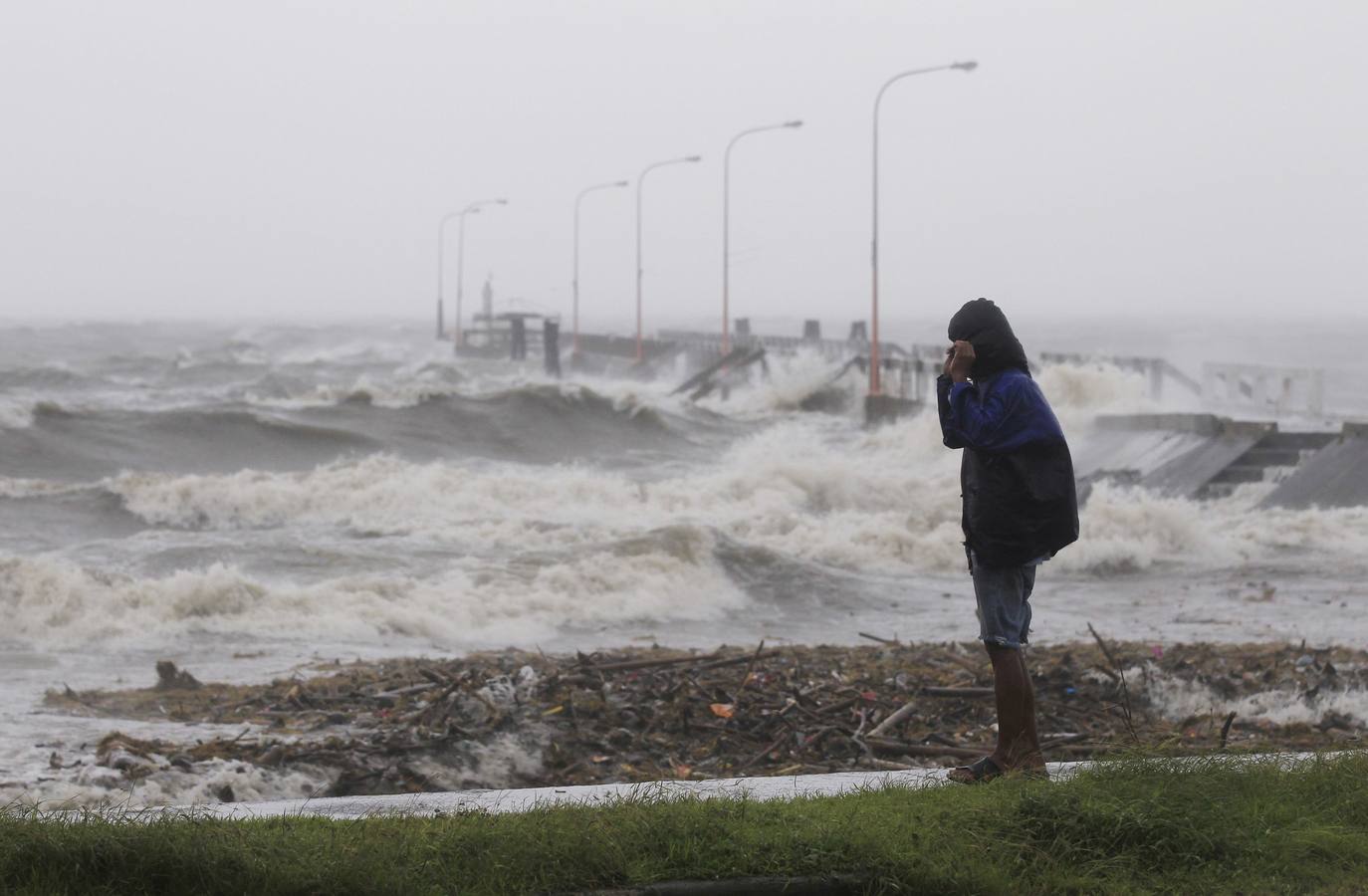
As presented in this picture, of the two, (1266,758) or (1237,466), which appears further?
(1237,466)

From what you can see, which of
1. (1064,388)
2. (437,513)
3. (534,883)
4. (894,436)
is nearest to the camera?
(534,883)

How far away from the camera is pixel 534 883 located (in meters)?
4.01

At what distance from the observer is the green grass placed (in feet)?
12.9

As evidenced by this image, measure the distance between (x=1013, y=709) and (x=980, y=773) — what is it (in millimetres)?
265

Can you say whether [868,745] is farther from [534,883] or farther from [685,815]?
[534,883]

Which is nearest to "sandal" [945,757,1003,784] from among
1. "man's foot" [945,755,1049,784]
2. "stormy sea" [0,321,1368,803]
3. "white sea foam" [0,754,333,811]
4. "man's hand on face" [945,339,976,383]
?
"man's foot" [945,755,1049,784]

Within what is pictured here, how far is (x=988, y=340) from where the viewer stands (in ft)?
17.6

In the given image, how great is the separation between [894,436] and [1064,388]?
423cm

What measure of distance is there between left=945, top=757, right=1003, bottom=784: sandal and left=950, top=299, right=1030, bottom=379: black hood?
1408 millimetres

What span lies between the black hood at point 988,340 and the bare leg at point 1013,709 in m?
1.02

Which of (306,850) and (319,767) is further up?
(306,850)

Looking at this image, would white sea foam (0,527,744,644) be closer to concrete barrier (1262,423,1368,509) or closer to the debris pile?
the debris pile

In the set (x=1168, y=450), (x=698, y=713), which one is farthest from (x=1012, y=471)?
(x=1168, y=450)

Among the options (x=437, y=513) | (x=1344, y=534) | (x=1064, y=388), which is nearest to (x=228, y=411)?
(x=437, y=513)
